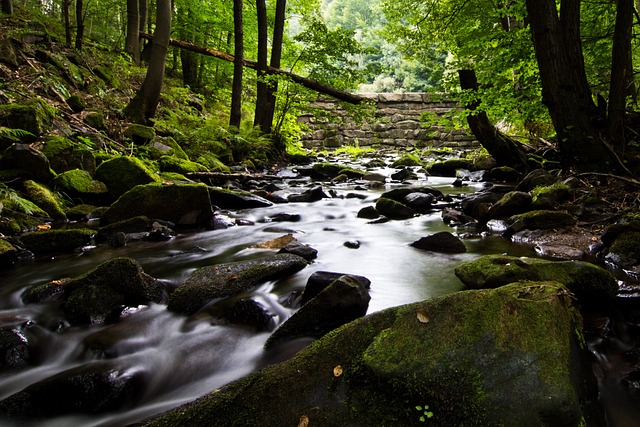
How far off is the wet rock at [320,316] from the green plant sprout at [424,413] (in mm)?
1140

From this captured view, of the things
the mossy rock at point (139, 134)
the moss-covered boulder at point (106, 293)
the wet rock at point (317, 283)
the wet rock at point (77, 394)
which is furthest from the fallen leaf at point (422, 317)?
the mossy rock at point (139, 134)

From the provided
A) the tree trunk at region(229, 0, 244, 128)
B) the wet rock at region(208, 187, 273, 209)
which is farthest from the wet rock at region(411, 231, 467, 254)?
the tree trunk at region(229, 0, 244, 128)

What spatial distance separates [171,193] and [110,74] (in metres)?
7.30

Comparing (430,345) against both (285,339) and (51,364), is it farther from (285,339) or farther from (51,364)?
(51,364)

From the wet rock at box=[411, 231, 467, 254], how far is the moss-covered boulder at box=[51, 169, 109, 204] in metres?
4.75

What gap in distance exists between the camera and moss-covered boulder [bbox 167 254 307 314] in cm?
308

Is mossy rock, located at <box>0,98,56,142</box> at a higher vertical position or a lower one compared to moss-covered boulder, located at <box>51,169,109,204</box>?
higher

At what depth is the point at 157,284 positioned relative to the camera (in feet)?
10.9

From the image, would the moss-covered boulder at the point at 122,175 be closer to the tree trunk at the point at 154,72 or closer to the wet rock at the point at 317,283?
the tree trunk at the point at 154,72

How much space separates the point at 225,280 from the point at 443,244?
247cm

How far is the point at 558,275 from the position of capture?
8.95ft

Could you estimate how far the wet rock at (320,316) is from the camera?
8.38 ft

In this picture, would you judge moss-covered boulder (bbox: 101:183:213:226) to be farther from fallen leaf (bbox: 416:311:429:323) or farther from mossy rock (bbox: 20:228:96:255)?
fallen leaf (bbox: 416:311:429:323)

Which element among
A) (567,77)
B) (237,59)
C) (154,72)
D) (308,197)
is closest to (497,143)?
(567,77)
